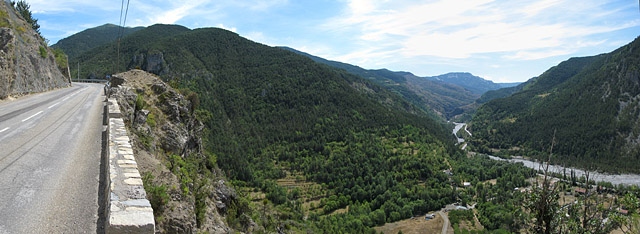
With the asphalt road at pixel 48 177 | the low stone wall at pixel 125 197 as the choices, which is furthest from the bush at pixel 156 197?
the asphalt road at pixel 48 177

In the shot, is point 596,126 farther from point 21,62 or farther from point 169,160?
point 21,62

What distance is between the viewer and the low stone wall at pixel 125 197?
192 inches

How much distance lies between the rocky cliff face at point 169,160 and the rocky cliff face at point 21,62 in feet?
32.6

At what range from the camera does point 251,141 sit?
435ft

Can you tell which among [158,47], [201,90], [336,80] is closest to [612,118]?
[336,80]

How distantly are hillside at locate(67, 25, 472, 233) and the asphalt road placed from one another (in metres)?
69.3

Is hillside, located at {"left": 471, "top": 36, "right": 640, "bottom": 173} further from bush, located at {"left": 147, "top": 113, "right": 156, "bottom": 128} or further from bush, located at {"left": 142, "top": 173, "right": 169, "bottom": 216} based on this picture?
bush, located at {"left": 142, "top": 173, "right": 169, "bottom": 216}

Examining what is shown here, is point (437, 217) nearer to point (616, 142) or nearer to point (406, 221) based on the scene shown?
point (406, 221)

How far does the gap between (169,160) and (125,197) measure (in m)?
8.22

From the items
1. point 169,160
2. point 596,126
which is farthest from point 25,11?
point 596,126

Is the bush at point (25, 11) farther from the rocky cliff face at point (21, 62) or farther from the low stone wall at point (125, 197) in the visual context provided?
the low stone wall at point (125, 197)

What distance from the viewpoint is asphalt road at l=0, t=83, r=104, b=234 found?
5.54m

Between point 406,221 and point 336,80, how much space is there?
112 meters

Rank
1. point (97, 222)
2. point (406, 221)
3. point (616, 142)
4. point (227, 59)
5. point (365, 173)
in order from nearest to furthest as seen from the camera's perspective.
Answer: point (97, 222) → point (406, 221) → point (365, 173) → point (616, 142) → point (227, 59)
